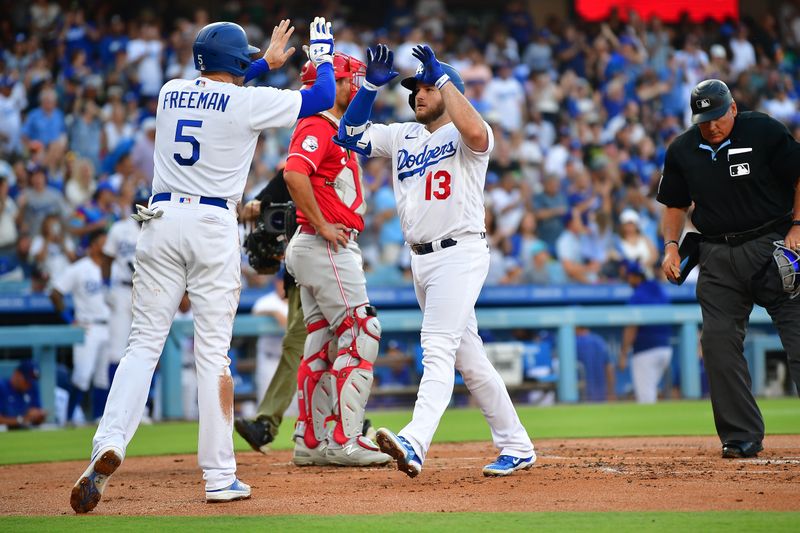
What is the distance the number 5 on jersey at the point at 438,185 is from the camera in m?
5.84

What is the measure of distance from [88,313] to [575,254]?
7.04 m

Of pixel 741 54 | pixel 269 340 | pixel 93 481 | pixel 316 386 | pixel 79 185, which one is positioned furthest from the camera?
pixel 741 54

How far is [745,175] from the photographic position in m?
6.57

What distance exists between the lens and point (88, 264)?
1172 centimetres

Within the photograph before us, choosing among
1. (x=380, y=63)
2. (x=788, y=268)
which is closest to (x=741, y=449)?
(x=788, y=268)

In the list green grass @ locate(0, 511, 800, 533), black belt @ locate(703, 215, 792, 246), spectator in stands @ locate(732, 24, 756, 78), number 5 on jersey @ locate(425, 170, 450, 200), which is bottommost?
green grass @ locate(0, 511, 800, 533)

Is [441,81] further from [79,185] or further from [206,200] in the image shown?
[79,185]

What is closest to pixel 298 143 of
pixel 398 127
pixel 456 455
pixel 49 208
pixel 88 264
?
pixel 398 127

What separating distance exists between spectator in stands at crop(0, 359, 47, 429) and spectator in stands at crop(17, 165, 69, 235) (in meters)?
2.75

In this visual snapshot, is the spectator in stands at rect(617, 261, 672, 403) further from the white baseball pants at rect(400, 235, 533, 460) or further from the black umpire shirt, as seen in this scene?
the white baseball pants at rect(400, 235, 533, 460)

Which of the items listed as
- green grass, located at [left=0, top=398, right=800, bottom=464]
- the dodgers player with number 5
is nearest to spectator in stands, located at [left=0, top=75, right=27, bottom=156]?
green grass, located at [left=0, top=398, right=800, bottom=464]

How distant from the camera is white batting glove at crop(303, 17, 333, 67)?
18.9 ft

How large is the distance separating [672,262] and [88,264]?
7057mm

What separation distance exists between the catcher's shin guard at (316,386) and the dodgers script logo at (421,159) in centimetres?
152
